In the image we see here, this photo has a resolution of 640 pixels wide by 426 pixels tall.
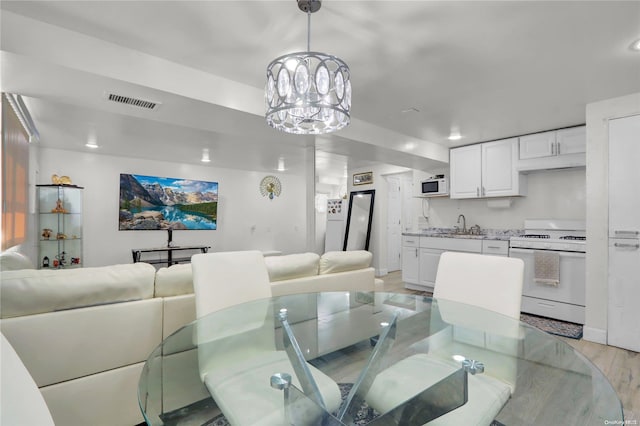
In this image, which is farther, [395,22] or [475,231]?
[475,231]

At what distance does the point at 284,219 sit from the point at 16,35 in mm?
6474

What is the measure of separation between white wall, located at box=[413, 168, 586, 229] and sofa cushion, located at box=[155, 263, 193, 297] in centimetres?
453

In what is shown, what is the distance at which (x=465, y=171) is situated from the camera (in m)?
4.73

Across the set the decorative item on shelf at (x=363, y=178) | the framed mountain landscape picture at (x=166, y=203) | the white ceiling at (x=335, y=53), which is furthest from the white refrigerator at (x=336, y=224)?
the white ceiling at (x=335, y=53)

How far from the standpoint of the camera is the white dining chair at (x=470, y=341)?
1.23 meters

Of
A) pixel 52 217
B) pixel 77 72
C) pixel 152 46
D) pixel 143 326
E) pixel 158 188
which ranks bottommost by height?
pixel 143 326

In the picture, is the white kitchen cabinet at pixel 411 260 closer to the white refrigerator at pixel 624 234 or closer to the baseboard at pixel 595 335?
the baseboard at pixel 595 335

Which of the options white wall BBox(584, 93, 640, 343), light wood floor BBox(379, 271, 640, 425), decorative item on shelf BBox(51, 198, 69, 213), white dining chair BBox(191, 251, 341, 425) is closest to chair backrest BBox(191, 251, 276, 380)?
white dining chair BBox(191, 251, 341, 425)

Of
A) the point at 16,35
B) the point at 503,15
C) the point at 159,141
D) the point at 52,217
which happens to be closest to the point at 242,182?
the point at 159,141

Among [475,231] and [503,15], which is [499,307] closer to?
[503,15]

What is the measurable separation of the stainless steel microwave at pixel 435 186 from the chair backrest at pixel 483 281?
338cm

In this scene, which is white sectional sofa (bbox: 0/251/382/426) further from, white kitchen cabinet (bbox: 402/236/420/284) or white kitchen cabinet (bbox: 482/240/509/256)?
white kitchen cabinet (bbox: 402/236/420/284)

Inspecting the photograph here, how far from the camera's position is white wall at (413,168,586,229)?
4.01 metres

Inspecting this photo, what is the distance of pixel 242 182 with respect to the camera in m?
7.29
